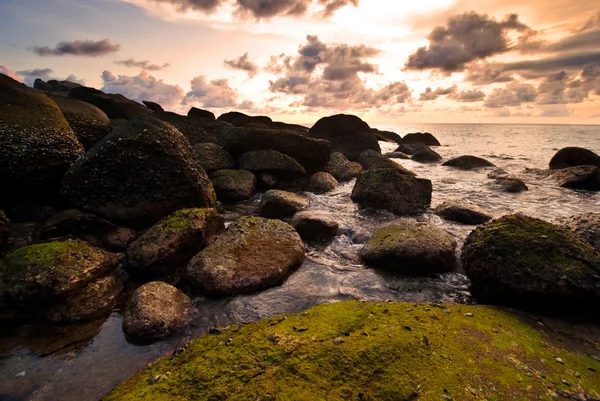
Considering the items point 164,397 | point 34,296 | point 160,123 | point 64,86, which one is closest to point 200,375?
point 164,397

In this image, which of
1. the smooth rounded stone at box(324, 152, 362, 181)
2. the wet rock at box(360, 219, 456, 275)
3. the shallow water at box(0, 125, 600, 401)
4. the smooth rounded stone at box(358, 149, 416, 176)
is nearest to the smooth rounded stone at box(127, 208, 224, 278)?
the shallow water at box(0, 125, 600, 401)

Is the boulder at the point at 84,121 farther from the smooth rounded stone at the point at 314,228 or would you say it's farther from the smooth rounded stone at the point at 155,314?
the smooth rounded stone at the point at 155,314

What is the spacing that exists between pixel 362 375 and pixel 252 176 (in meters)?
11.5

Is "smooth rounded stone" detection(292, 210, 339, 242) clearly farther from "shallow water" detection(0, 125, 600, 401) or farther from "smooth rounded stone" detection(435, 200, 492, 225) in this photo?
"smooth rounded stone" detection(435, 200, 492, 225)

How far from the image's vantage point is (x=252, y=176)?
1419 centimetres

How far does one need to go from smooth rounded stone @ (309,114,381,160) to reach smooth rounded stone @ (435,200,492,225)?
14.3 m

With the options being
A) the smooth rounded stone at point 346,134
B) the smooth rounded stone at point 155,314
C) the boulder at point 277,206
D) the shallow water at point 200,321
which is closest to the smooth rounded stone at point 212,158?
the shallow water at point 200,321

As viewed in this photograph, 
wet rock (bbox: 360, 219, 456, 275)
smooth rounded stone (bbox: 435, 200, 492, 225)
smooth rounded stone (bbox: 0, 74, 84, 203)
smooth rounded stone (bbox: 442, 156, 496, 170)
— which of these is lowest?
smooth rounded stone (bbox: 442, 156, 496, 170)

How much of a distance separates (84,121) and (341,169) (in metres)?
12.6

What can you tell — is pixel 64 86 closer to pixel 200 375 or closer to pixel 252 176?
pixel 252 176

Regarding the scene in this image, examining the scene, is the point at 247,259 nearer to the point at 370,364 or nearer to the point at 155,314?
the point at 155,314

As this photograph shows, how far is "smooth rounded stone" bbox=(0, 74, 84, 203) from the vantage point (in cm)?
846

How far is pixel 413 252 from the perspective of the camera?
719 centimetres

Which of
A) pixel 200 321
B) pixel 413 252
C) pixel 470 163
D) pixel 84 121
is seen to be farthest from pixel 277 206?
pixel 470 163
